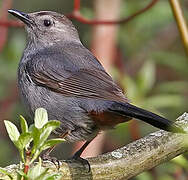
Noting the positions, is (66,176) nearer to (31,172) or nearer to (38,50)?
(31,172)


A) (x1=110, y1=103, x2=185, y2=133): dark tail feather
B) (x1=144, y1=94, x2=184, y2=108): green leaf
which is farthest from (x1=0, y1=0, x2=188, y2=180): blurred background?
(x1=110, y1=103, x2=185, y2=133): dark tail feather

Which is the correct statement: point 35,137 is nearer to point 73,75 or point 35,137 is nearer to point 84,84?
point 84,84

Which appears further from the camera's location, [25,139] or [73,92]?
[73,92]

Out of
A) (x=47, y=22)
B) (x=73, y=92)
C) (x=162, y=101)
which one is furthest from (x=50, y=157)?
(x=47, y=22)

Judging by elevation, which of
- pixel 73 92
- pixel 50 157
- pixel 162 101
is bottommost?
pixel 162 101

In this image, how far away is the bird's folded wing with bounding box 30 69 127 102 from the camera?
12.7 feet

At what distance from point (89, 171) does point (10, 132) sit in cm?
85

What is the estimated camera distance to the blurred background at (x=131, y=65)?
191 inches

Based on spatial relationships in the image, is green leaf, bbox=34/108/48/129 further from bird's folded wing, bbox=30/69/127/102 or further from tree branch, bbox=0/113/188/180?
bird's folded wing, bbox=30/69/127/102

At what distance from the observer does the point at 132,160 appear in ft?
10.1

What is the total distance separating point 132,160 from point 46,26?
89.7 inches

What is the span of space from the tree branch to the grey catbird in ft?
0.73

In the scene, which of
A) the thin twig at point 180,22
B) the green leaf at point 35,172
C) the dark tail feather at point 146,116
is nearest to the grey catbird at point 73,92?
the dark tail feather at point 146,116

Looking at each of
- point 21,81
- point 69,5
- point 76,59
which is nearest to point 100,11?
point 76,59
